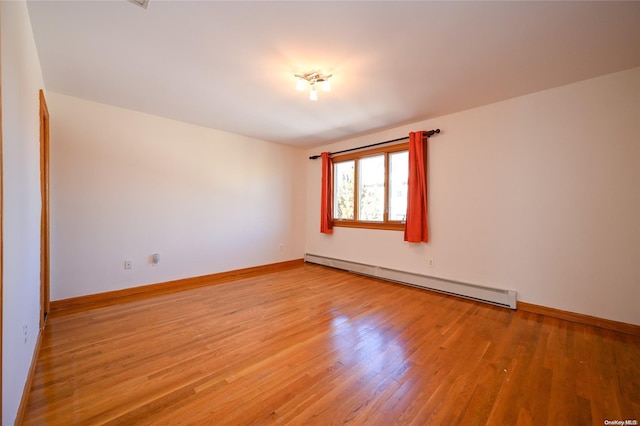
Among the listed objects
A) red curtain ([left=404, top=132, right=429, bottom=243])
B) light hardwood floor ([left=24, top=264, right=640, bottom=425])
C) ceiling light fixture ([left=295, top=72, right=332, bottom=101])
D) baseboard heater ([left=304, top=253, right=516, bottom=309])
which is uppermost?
ceiling light fixture ([left=295, top=72, right=332, bottom=101])

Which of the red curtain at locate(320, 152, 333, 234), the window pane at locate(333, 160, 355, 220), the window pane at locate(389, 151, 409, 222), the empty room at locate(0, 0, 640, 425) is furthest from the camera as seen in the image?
the red curtain at locate(320, 152, 333, 234)

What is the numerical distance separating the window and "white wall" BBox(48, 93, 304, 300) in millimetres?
1346

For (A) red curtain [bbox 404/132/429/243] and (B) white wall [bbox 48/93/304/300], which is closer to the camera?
(B) white wall [bbox 48/93/304/300]

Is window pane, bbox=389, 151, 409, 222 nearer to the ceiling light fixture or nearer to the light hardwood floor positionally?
the light hardwood floor

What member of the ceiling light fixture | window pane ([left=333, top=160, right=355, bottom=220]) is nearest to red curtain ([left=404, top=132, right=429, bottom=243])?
window pane ([left=333, top=160, right=355, bottom=220])

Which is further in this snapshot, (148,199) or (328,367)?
(148,199)

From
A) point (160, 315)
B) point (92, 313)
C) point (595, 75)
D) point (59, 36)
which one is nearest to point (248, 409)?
point (160, 315)

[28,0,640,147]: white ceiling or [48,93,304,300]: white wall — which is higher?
[28,0,640,147]: white ceiling

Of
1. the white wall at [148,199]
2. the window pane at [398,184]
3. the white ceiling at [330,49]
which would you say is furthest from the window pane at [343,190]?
the white ceiling at [330,49]

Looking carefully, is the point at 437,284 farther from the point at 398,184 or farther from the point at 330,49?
the point at 330,49

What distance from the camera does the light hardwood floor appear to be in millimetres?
1417

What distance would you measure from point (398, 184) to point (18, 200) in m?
4.08

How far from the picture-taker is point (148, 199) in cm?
354

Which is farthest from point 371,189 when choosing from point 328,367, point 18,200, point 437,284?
point 18,200
